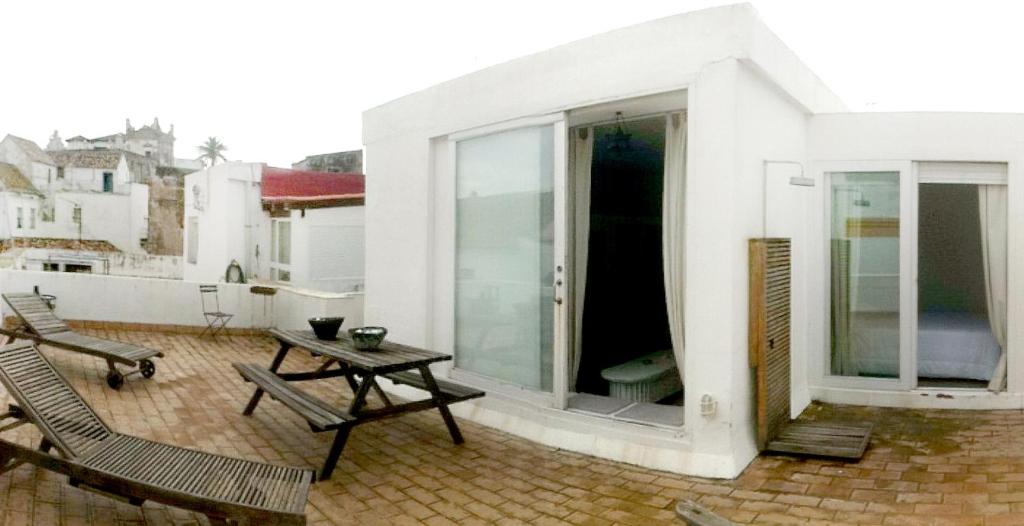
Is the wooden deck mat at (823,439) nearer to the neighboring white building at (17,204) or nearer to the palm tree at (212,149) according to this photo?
the neighboring white building at (17,204)

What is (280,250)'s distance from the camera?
521 inches

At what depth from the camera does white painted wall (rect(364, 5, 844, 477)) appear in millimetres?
3789

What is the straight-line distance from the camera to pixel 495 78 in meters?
4.96

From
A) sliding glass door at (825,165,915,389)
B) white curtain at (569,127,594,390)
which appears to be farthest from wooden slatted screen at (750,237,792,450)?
white curtain at (569,127,594,390)

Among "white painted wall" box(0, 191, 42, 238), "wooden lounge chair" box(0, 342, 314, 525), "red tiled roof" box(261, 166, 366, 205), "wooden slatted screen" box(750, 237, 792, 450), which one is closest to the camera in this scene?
"wooden lounge chair" box(0, 342, 314, 525)

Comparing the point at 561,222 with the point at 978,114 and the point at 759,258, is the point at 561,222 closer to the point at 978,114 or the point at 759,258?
the point at 759,258

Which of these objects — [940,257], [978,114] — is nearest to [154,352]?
[978,114]

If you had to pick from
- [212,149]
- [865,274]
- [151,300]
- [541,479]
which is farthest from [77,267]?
[212,149]

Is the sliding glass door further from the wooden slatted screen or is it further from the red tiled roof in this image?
the red tiled roof

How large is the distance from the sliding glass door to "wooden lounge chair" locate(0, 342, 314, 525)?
4723 mm

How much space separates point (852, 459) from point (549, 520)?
2.14m

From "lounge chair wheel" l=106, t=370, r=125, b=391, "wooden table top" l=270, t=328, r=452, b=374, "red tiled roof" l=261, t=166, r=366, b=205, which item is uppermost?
"red tiled roof" l=261, t=166, r=366, b=205

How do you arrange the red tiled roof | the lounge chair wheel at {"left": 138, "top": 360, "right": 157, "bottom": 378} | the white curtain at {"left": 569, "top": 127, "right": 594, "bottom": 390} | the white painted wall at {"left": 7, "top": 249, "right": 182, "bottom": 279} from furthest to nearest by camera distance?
the white painted wall at {"left": 7, "top": 249, "right": 182, "bottom": 279}
the red tiled roof
the lounge chair wheel at {"left": 138, "top": 360, "right": 157, "bottom": 378}
the white curtain at {"left": 569, "top": 127, "right": 594, "bottom": 390}

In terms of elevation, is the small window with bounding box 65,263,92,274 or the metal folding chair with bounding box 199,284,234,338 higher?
the small window with bounding box 65,263,92,274
